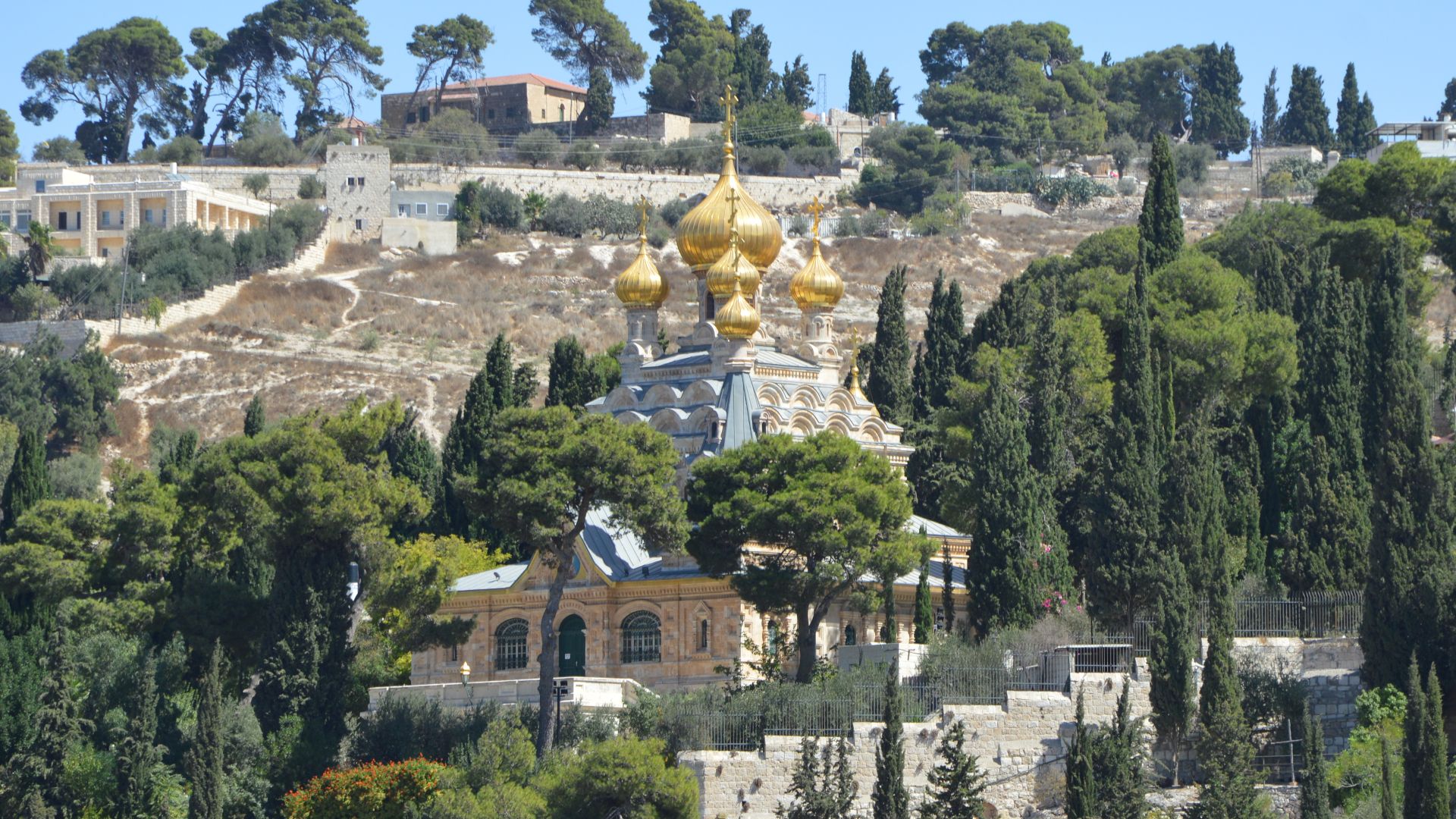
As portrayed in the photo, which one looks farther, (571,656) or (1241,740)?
(571,656)

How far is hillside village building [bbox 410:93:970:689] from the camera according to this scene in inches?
2085

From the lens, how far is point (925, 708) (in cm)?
4566

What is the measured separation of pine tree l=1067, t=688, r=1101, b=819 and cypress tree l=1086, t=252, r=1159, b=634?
6.88 meters

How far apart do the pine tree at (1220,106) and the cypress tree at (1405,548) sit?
9200 centimetres

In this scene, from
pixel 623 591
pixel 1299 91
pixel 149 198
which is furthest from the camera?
pixel 1299 91

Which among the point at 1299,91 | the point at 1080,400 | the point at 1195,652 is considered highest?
the point at 1299,91

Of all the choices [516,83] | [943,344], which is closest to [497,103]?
[516,83]

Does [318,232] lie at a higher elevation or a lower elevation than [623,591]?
higher

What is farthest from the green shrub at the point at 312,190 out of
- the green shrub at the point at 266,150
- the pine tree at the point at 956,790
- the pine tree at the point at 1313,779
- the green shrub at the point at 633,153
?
the pine tree at the point at 1313,779

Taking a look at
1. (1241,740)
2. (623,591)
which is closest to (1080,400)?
(623,591)

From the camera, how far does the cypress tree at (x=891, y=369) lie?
64.4m

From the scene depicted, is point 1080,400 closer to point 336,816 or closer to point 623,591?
point 623,591

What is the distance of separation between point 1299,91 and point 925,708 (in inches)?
3845

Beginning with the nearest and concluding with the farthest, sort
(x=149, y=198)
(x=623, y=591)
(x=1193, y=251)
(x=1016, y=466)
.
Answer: (x=1016, y=466) → (x=623, y=591) → (x=1193, y=251) → (x=149, y=198)
